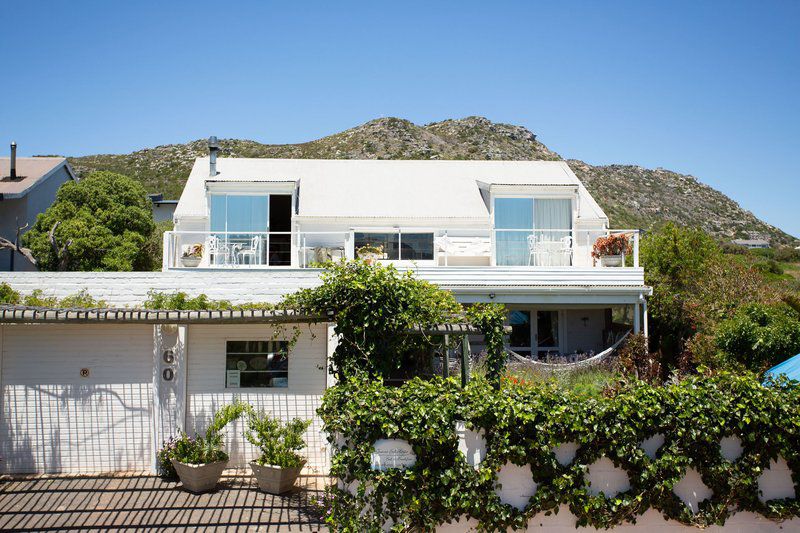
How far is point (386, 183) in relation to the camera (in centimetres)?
2055

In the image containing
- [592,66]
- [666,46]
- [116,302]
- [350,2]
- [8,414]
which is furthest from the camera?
[592,66]

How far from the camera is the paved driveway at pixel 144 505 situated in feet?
26.7

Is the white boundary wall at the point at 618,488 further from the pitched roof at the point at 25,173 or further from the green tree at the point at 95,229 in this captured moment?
the pitched roof at the point at 25,173

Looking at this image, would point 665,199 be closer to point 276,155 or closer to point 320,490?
point 276,155

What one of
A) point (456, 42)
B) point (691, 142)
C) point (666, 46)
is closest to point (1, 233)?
point (456, 42)

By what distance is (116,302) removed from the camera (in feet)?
39.0

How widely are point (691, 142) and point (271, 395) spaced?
88.0ft

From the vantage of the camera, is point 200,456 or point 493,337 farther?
point 200,456

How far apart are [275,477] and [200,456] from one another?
49.1 inches

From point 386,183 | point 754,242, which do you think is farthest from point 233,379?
point 754,242

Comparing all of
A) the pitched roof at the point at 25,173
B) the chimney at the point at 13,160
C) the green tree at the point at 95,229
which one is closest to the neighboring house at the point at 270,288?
the green tree at the point at 95,229

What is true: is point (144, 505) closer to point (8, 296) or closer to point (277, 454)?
point (277, 454)

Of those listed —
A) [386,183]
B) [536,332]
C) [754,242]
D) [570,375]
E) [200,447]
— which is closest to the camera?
[200,447]

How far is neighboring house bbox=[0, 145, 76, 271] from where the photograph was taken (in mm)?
23578
